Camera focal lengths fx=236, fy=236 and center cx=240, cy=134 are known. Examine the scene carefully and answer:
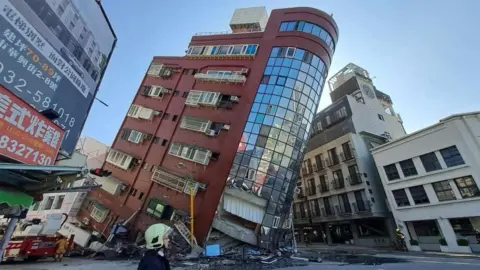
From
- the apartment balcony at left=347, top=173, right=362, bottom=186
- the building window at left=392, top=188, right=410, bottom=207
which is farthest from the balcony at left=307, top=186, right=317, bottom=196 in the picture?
the building window at left=392, top=188, right=410, bottom=207

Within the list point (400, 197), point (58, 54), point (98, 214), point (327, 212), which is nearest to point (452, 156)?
point (400, 197)

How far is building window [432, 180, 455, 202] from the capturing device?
2219cm

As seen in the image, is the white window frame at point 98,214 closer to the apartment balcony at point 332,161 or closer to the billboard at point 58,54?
the billboard at point 58,54

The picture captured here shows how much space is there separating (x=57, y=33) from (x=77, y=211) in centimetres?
2479

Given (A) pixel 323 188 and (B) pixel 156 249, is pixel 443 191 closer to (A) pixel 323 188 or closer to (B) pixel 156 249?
(A) pixel 323 188

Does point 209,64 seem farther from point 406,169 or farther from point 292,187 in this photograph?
point 406,169

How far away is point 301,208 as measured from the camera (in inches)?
1547

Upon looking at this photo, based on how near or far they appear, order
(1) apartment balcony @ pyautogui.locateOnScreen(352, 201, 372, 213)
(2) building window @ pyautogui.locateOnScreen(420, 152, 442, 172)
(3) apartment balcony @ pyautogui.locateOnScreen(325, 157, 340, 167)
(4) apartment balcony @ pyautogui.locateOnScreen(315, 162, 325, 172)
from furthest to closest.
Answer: (4) apartment balcony @ pyautogui.locateOnScreen(315, 162, 325, 172) < (3) apartment balcony @ pyautogui.locateOnScreen(325, 157, 340, 167) < (1) apartment balcony @ pyautogui.locateOnScreen(352, 201, 372, 213) < (2) building window @ pyautogui.locateOnScreen(420, 152, 442, 172)

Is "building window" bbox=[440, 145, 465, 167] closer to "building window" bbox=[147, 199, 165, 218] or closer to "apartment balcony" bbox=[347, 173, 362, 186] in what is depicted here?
"apartment balcony" bbox=[347, 173, 362, 186]

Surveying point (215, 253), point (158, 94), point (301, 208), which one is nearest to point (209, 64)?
point (158, 94)

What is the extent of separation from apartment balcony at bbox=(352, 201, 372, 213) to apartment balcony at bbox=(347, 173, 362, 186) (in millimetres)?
2395

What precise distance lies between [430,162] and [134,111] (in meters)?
32.4

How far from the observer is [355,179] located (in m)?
30.2

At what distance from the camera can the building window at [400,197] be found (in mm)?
25741
